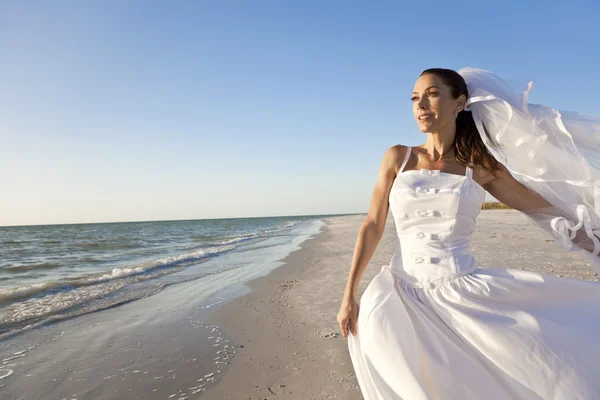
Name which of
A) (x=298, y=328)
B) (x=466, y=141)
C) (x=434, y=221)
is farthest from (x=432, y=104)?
(x=298, y=328)

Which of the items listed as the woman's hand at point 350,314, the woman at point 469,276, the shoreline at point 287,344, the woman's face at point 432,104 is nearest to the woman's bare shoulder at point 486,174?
the woman at point 469,276

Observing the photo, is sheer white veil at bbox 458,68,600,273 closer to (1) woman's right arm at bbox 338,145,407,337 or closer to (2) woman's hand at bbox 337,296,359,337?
(1) woman's right arm at bbox 338,145,407,337

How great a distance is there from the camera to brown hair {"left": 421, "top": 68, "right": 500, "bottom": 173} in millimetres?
2535

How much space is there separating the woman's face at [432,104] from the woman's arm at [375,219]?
236mm

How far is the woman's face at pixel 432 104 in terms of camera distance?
2.50 metres

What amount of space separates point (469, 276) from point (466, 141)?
89 centimetres

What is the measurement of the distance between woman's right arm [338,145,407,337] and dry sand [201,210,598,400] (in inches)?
45.7

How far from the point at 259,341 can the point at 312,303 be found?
5.41 ft

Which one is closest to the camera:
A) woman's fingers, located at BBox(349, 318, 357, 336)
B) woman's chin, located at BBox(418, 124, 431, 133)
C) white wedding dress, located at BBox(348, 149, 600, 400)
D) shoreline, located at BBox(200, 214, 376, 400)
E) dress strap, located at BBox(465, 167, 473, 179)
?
white wedding dress, located at BBox(348, 149, 600, 400)

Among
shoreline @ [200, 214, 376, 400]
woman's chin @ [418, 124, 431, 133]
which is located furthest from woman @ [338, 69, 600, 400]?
shoreline @ [200, 214, 376, 400]

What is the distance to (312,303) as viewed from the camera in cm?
600

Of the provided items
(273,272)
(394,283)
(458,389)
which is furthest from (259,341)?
(273,272)

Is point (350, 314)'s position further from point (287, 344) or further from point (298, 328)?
point (298, 328)

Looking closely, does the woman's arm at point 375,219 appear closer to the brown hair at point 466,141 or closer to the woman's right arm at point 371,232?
the woman's right arm at point 371,232
